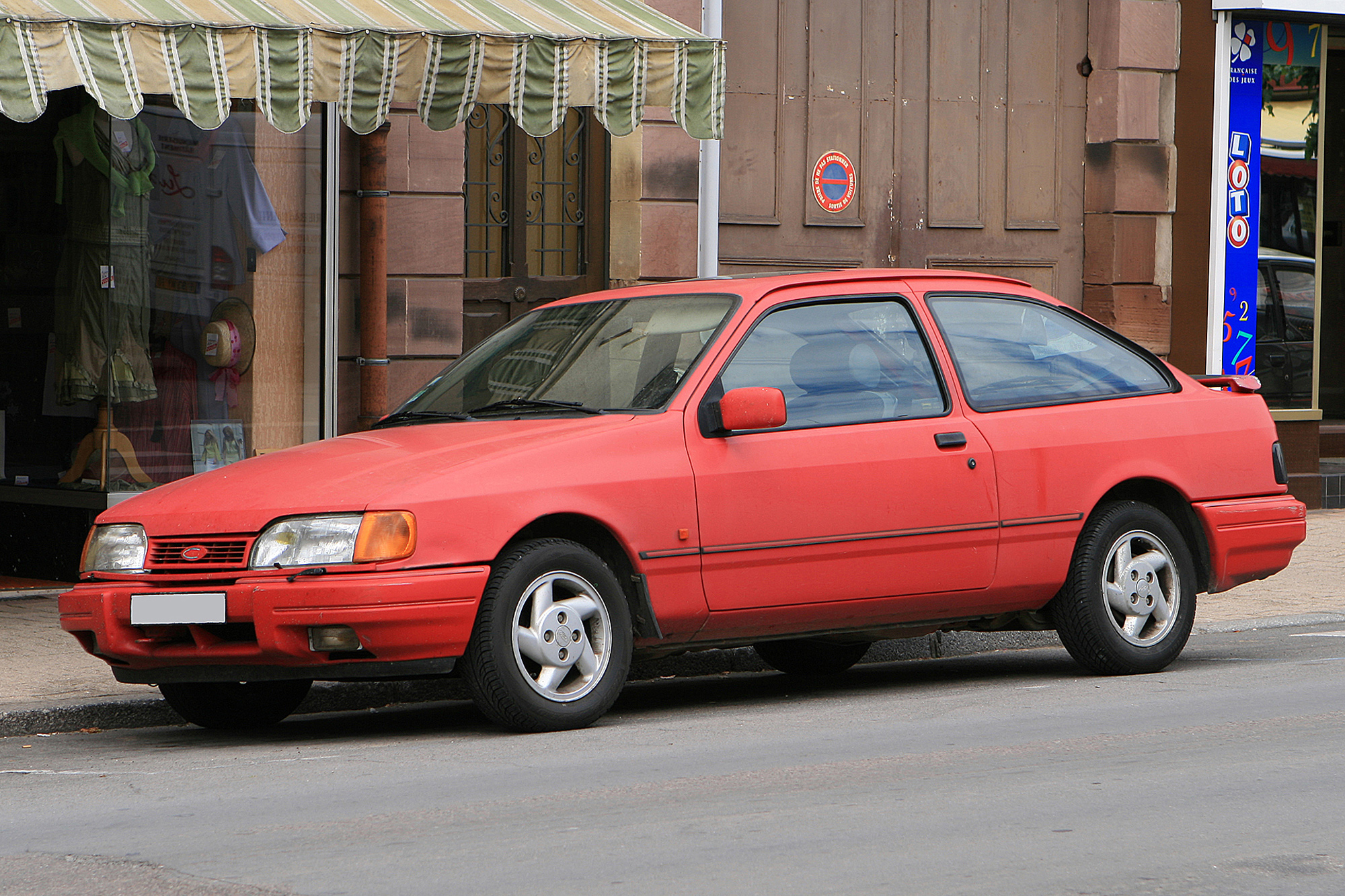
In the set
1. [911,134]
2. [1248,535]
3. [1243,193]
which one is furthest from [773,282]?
[1243,193]

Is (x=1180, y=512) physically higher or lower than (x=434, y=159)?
lower

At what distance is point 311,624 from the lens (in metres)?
5.98

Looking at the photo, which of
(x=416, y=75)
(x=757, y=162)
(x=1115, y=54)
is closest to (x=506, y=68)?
(x=416, y=75)

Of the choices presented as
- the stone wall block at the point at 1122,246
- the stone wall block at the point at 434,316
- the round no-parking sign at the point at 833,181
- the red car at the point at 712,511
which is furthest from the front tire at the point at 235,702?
the stone wall block at the point at 1122,246

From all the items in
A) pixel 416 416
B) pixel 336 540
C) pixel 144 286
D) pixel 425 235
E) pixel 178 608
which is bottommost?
pixel 178 608

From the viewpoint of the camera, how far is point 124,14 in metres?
8.40

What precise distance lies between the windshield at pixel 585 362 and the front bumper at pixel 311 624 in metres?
1.04

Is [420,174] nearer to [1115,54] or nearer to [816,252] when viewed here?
[816,252]

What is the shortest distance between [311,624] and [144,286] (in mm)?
5683

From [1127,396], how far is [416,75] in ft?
12.5

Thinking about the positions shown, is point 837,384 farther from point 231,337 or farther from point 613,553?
point 231,337

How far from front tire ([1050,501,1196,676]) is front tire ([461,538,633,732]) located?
2.04 metres

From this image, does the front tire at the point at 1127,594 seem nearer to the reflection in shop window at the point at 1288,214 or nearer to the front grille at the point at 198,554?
the front grille at the point at 198,554

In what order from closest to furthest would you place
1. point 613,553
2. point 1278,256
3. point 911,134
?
point 613,553 → point 911,134 → point 1278,256
